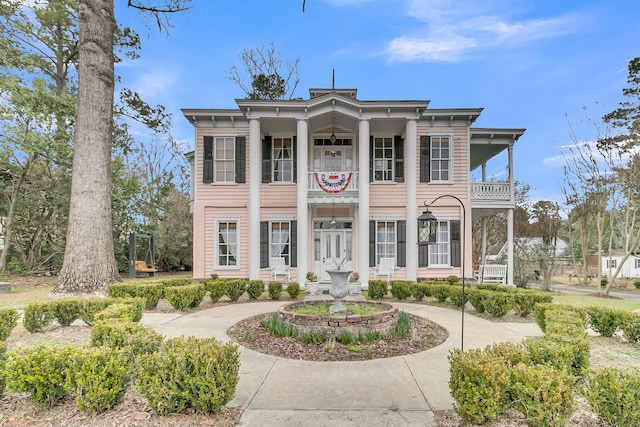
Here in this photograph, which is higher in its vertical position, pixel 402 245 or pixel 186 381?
pixel 402 245

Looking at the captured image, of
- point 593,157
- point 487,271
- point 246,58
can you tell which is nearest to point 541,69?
point 593,157

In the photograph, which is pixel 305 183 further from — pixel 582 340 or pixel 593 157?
pixel 593 157

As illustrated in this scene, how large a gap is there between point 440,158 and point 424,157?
719 mm

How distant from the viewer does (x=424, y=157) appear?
14.2 metres

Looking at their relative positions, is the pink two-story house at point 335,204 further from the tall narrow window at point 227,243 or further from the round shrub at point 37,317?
the round shrub at point 37,317

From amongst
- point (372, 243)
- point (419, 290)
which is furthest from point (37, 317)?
point (372, 243)

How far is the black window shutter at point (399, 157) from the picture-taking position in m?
14.3

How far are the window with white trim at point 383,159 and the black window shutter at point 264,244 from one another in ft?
17.3

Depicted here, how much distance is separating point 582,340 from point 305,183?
33.2 feet

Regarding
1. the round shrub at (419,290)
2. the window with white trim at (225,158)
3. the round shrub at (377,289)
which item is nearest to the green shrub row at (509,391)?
the round shrub at (419,290)

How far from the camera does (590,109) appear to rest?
15.5 meters

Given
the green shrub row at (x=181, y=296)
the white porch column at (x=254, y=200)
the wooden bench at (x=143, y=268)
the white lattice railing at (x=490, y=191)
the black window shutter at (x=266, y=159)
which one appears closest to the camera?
the green shrub row at (x=181, y=296)

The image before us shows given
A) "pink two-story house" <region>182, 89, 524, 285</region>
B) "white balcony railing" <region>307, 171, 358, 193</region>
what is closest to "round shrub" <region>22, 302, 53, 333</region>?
"pink two-story house" <region>182, 89, 524, 285</region>

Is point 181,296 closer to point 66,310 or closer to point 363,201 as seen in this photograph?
point 66,310
